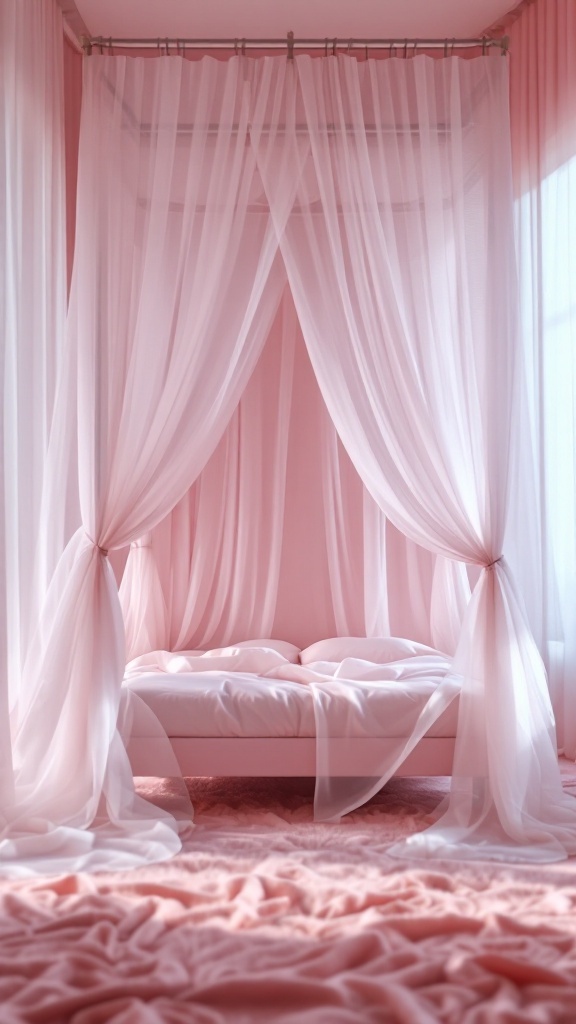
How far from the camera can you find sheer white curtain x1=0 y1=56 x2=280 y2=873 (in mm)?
3152

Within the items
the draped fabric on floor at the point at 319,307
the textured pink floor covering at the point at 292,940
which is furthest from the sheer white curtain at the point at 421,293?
the textured pink floor covering at the point at 292,940

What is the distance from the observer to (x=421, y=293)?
3.22 m

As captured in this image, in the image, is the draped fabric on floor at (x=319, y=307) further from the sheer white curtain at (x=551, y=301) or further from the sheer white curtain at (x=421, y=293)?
the sheer white curtain at (x=551, y=301)

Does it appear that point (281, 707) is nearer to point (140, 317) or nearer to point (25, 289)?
point (140, 317)

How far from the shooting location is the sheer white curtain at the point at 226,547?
4562 millimetres

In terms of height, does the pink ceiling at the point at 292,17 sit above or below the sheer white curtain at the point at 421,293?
above

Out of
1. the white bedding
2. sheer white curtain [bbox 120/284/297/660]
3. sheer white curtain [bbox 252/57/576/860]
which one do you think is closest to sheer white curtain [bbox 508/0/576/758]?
sheer white curtain [bbox 252/57/576/860]

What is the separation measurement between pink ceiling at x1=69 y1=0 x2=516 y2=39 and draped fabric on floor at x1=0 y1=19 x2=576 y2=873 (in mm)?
1292

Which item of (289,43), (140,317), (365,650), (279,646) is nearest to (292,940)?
(140,317)

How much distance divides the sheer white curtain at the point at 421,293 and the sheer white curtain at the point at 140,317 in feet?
0.68

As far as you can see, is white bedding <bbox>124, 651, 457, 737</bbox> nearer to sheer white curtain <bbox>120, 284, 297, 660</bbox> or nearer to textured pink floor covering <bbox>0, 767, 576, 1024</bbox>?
textured pink floor covering <bbox>0, 767, 576, 1024</bbox>

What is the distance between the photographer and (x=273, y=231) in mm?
3332

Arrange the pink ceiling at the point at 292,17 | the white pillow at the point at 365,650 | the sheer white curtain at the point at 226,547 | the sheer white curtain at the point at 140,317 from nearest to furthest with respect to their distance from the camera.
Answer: the sheer white curtain at the point at 140,317
the white pillow at the point at 365,650
the pink ceiling at the point at 292,17
the sheer white curtain at the point at 226,547

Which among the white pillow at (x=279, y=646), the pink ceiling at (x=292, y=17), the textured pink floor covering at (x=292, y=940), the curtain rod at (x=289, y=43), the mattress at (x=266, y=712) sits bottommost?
the textured pink floor covering at (x=292, y=940)
